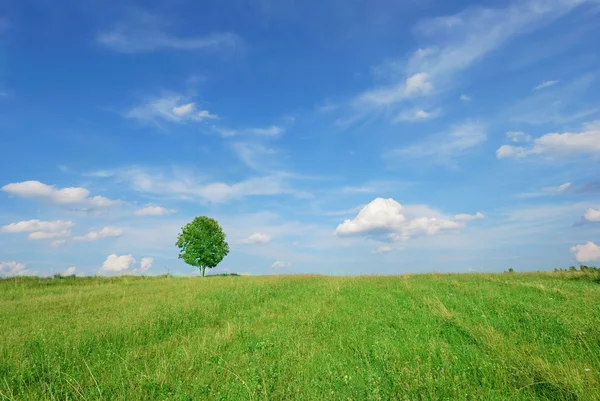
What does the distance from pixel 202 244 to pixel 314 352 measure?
158 feet

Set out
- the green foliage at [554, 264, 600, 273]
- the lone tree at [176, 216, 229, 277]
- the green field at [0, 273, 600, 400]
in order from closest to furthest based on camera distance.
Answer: the green field at [0, 273, 600, 400], the green foliage at [554, 264, 600, 273], the lone tree at [176, 216, 229, 277]

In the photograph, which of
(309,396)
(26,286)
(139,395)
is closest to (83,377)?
(139,395)

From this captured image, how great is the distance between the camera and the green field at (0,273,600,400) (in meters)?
6.20

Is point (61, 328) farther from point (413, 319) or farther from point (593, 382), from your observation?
point (593, 382)

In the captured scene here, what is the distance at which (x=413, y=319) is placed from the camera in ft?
36.4

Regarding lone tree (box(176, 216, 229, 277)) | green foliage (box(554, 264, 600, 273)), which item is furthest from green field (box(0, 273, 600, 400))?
lone tree (box(176, 216, 229, 277))

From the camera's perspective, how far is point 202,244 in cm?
5366

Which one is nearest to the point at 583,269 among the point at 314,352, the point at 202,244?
the point at 314,352

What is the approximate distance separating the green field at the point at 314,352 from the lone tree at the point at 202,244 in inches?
1549

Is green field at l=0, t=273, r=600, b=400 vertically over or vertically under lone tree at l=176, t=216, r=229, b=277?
under

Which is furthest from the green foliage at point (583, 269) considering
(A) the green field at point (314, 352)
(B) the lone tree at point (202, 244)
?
(B) the lone tree at point (202, 244)

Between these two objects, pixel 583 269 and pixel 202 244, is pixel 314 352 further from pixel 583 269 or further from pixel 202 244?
pixel 202 244

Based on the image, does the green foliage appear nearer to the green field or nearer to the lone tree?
the green field

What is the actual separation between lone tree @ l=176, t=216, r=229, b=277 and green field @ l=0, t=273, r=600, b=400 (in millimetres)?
39343
